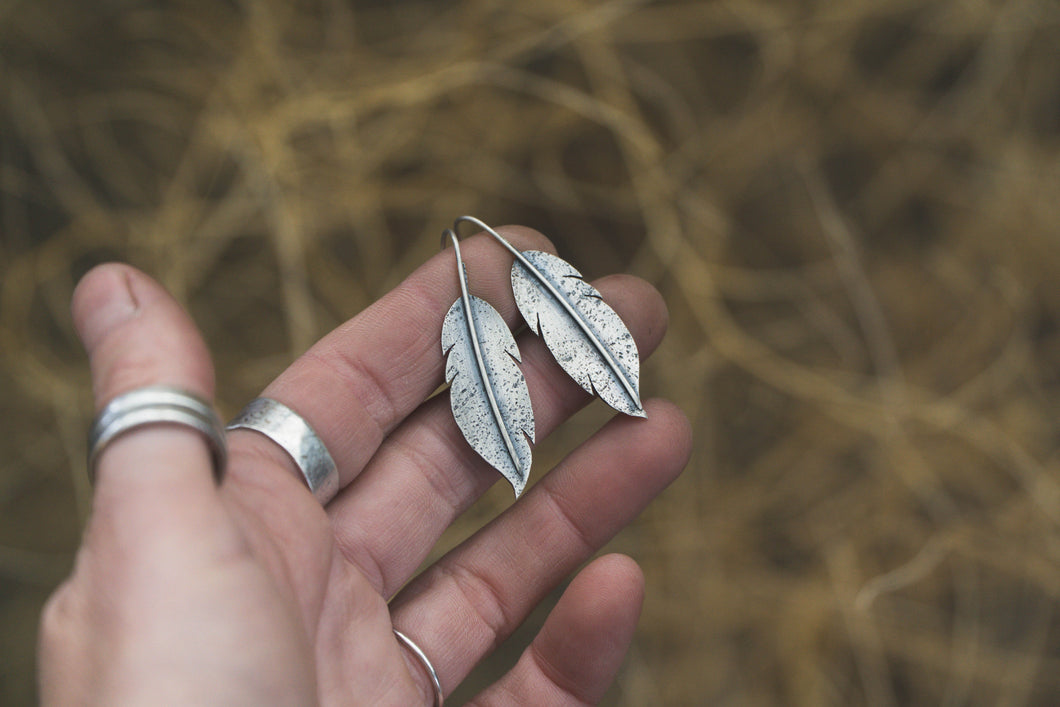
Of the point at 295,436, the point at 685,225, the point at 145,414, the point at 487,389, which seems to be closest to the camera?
the point at 145,414

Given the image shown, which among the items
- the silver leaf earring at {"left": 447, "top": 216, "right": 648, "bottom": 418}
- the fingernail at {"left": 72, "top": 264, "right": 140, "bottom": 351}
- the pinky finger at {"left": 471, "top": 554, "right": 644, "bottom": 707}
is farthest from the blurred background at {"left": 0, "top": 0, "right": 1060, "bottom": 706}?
the fingernail at {"left": 72, "top": 264, "right": 140, "bottom": 351}

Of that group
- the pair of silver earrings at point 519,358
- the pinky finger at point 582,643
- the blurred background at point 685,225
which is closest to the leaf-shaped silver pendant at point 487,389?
the pair of silver earrings at point 519,358

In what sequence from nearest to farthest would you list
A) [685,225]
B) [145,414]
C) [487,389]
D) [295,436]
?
[145,414]
[295,436]
[487,389]
[685,225]

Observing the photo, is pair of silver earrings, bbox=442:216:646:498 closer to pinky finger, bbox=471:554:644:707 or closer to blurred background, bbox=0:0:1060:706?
pinky finger, bbox=471:554:644:707

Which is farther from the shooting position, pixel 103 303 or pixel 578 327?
pixel 578 327

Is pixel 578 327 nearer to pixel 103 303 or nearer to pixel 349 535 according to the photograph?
pixel 349 535

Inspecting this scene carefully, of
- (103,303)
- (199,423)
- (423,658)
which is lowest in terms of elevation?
(423,658)

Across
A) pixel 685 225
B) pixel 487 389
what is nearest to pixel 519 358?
pixel 487 389

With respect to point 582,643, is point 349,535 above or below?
above
